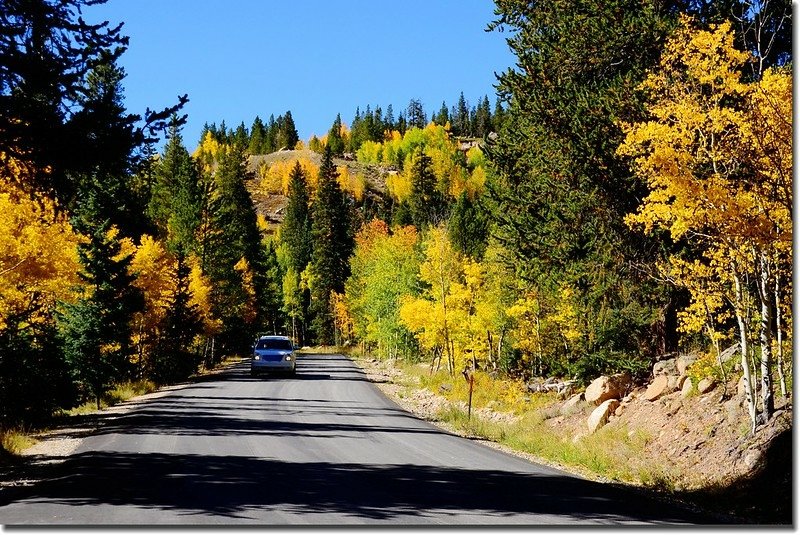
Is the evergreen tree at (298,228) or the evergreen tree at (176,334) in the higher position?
the evergreen tree at (298,228)

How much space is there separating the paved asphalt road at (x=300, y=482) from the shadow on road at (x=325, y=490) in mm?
16

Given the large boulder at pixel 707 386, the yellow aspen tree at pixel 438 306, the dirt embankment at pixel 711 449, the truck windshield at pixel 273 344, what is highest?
the yellow aspen tree at pixel 438 306

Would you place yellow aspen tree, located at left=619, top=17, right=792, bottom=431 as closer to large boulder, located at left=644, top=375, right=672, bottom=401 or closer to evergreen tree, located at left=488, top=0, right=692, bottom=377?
evergreen tree, located at left=488, top=0, right=692, bottom=377

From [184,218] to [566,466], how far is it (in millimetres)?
40917

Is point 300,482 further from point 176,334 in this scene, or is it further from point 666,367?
point 176,334

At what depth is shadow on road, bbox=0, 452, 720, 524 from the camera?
8844mm

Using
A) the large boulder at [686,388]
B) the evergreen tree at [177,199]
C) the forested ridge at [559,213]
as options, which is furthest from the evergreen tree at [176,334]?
the large boulder at [686,388]

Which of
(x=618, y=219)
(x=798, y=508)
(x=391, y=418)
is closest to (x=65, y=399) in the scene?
(x=391, y=418)

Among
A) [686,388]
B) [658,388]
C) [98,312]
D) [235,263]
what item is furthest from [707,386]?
[235,263]

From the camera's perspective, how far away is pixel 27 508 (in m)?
8.59

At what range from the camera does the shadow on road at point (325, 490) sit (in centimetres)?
884

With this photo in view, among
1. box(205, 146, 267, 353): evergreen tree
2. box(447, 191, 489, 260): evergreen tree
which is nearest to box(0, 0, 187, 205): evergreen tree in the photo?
box(205, 146, 267, 353): evergreen tree

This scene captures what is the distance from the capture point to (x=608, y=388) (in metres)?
19.1

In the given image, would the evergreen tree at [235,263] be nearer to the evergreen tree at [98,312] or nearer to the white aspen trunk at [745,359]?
the evergreen tree at [98,312]
